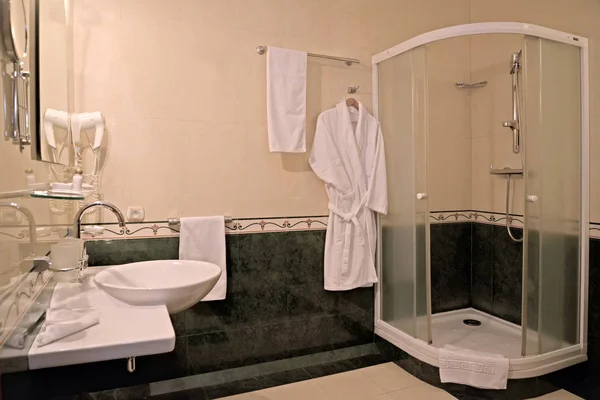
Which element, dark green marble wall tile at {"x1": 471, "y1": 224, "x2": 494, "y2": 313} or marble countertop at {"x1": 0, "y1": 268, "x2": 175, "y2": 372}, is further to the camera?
dark green marble wall tile at {"x1": 471, "y1": 224, "x2": 494, "y2": 313}

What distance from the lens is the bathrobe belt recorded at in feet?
8.38

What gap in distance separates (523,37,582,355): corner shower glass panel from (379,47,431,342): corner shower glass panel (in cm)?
55

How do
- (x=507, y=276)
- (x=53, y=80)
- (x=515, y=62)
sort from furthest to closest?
(x=507, y=276) < (x=515, y=62) < (x=53, y=80)

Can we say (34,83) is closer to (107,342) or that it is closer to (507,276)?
(107,342)

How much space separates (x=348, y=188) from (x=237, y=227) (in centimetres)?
75

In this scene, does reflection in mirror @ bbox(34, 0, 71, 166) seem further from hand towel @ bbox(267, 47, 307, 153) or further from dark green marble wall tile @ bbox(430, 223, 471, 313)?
dark green marble wall tile @ bbox(430, 223, 471, 313)

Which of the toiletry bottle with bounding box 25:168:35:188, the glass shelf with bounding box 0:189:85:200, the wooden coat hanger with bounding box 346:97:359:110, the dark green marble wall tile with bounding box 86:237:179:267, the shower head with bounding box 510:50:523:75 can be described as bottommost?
the dark green marble wall tile with bounding box 86:237:179:267

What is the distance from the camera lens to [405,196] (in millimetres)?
2506

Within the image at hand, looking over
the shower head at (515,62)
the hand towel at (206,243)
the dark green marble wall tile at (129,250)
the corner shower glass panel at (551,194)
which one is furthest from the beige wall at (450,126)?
the dark green marble wall tile at (129,250)

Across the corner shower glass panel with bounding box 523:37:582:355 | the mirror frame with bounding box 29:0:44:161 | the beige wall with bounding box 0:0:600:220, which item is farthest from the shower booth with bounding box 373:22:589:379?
the mirror frame with bounding box 29:0:44:161

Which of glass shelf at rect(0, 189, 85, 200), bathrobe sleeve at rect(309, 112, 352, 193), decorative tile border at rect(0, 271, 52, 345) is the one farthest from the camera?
bathrobe sleeve at rect(309, 112, 352, 193)

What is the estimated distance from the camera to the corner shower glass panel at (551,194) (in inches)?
86.5

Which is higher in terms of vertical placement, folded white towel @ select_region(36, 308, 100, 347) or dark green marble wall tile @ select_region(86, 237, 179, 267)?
dark green marble wall tile @ select_region(86, 237, 179, 267)

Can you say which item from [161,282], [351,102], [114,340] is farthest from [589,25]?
[114,340]
